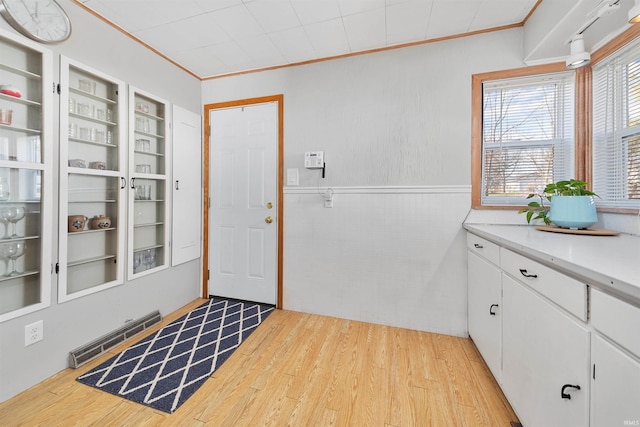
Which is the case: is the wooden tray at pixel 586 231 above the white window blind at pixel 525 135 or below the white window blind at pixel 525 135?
below

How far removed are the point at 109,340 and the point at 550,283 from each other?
2.70 meters

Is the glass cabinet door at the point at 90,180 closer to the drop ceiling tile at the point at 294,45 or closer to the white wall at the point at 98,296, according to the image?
the white wall at the point at 98,296

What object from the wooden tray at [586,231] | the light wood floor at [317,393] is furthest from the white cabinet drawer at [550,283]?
the light wood floor at [317,393]

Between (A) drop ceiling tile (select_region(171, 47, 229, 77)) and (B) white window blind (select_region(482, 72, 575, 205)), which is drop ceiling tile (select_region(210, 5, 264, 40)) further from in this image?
(B) white window blind (select_region(482, 72, 575, 205))

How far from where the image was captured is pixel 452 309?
2.14m

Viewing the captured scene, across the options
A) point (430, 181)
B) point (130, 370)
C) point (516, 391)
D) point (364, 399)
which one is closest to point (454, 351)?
point (516, 391)

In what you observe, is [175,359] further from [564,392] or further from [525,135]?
[525,135]

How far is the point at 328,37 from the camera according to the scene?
2.12 metres

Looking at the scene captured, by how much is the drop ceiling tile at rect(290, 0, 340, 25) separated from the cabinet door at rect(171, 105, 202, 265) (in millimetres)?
1526

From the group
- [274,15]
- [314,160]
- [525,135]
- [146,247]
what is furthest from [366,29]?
[146,247]

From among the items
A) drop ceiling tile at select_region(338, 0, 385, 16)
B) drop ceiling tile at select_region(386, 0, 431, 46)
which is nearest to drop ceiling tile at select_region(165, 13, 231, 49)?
drop ceiling tile at select_region(338, 0, 385, 16)

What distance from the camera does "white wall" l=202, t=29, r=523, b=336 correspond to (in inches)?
83.4

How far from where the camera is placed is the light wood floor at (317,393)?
1.30 metres

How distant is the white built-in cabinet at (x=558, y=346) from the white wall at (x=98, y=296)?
8.69ft
